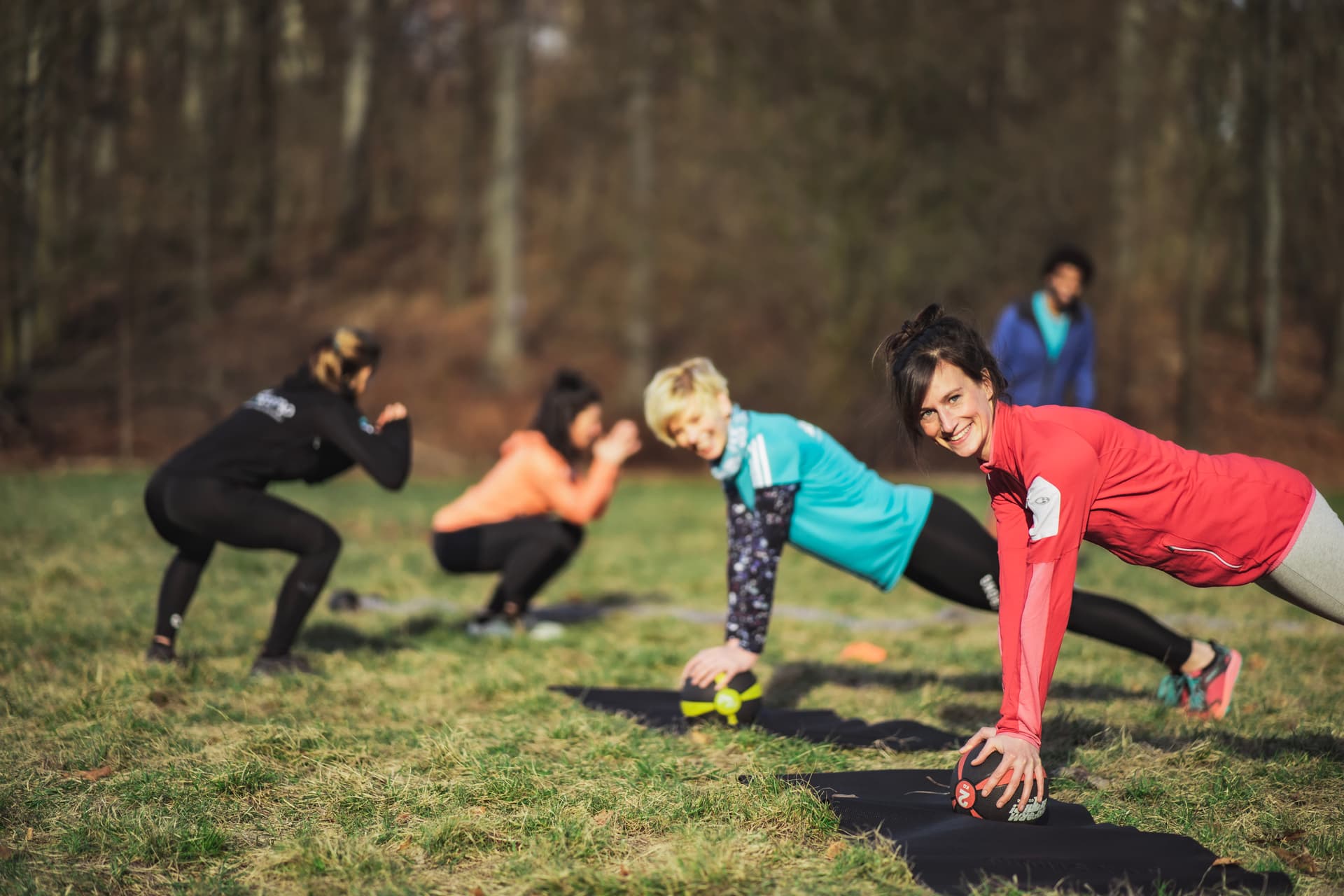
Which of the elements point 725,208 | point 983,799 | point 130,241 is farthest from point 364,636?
point 725,208

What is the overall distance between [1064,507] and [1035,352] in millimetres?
5084

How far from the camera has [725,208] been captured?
24562mm

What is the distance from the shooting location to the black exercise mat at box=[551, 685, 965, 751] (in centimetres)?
491

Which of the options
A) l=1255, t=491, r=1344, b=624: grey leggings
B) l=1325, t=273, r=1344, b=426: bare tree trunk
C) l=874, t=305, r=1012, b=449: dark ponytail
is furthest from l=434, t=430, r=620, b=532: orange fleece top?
l=1325, t=273, r=1344, b=426: bare tree trunk

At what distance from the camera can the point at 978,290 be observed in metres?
19.6

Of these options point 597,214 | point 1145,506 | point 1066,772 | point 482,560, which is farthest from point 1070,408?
point 597,214

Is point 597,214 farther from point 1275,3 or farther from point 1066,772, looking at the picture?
point 1066,772

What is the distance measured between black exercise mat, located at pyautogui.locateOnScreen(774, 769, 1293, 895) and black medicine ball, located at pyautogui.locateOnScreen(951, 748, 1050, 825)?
0.03 meters

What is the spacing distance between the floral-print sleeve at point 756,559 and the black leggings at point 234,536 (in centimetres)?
207

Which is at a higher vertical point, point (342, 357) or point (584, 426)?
point (342, 357)

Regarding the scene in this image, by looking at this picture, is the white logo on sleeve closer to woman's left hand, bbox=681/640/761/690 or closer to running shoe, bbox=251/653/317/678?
woman's left hand, bbox=681/640/761/690

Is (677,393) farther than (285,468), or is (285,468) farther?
(285,468)

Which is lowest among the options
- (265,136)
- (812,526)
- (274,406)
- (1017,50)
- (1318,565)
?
(812,526)

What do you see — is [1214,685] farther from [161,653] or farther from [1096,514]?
[161,653]
